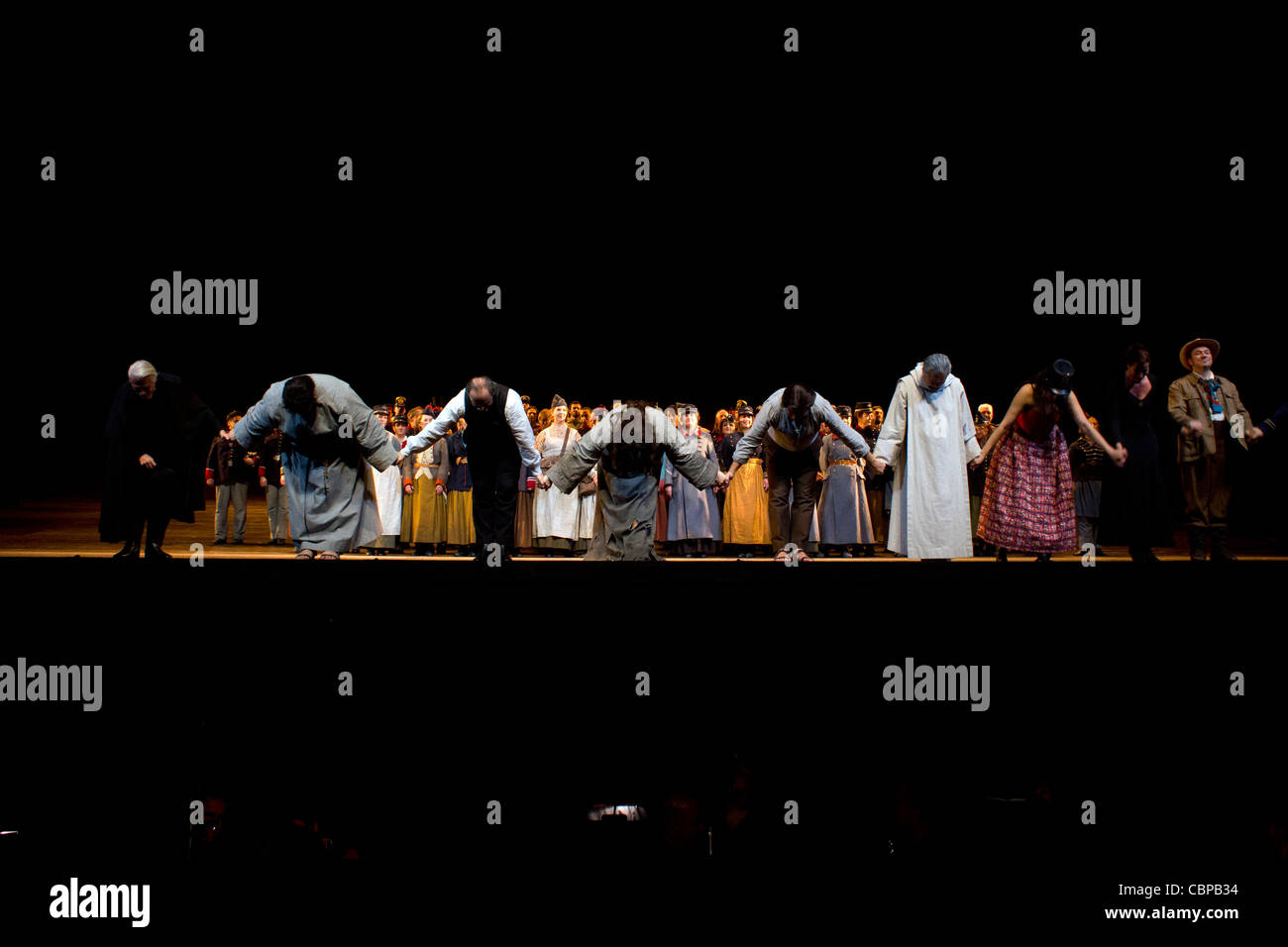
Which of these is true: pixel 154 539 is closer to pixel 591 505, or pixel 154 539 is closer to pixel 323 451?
pixel 323 451

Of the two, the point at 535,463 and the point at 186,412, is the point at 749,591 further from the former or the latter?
the point at 186,412

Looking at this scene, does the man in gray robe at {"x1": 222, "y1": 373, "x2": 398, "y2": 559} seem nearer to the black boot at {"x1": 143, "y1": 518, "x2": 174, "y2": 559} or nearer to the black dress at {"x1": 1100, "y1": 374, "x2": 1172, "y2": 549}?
the black boot at {"x1": 143, "y1": 518, "x2": 174, "y2": 559}

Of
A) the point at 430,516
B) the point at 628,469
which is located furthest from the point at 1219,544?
the point at 430,516

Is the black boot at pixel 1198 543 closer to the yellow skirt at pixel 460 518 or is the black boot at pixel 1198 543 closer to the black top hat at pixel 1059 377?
the black top hat at pixel 1059 377

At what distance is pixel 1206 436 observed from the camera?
7574 mm

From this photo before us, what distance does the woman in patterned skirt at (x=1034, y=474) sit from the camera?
7.25 meters

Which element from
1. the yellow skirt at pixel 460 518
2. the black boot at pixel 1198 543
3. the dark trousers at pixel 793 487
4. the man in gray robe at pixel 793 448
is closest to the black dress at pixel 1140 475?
the black boot at pixel 1198 543

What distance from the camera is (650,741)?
26.1 ft

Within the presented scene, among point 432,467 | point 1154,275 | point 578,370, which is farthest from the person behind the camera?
point 578,370

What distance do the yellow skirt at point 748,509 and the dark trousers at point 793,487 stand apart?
2427 millimetres

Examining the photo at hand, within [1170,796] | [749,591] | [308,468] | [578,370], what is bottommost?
[1170,796]

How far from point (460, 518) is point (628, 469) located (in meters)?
3.64

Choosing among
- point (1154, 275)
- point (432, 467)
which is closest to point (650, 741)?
point (432, 467)
